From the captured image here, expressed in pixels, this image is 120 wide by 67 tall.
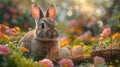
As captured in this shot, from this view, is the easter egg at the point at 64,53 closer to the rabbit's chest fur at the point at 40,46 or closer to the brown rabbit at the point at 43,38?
the brown rabbit at the point at 43,38

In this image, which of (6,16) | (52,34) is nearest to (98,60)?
(52,34)

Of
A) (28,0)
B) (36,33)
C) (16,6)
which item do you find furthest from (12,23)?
(36,33)

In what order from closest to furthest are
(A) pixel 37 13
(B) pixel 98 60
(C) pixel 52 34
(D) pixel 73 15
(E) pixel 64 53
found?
(B) pixel 98 60 → (E) pixel 64 53 → (C) pixel 52 34 → (A) pixel 37 13 → (D) pixel 73 15

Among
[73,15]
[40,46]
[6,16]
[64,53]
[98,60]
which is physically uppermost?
[73,15]

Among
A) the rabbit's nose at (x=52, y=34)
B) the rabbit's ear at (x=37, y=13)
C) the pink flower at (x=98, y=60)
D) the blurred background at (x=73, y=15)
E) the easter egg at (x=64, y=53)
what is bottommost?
the pink flower at (x=98, y=60)

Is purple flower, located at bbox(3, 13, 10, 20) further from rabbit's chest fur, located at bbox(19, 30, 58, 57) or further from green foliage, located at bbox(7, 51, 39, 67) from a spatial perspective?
green foliage, located at bbox(7, 51, 39, 67)

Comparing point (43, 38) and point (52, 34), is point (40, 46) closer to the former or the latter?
point (43, 38)

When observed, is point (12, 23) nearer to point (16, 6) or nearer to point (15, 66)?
point (16, 6)

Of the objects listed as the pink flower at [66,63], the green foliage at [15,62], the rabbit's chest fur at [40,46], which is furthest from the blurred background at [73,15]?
the green foliage at [15,62]
